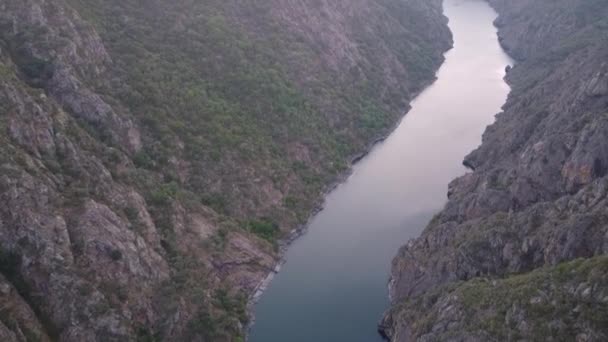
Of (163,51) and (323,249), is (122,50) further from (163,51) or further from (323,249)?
(323,249)

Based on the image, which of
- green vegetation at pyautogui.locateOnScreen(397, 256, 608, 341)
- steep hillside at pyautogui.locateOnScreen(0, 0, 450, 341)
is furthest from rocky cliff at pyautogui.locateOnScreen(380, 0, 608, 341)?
steep hillside at pyautogui.locateOnScreen(0, 0, 450, 341)

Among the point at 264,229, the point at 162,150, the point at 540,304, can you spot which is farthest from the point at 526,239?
the point at 162,150

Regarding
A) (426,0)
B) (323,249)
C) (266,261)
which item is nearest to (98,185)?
(266,261)

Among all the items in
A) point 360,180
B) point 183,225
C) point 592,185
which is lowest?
point 183,225

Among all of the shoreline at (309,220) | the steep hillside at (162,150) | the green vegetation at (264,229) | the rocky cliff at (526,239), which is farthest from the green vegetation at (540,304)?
the green vegetation at (264,229)

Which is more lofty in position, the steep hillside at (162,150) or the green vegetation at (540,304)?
the green vegetation at (540,304)

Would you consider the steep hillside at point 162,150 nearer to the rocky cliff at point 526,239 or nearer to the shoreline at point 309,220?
the shoreline at point 309,220
